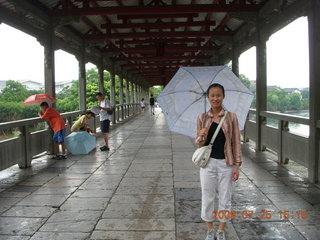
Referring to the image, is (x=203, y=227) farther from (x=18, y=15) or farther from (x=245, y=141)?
(x=245, y=141)

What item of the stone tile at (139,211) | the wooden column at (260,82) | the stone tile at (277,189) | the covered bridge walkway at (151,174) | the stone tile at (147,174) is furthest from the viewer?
the wooden column at (260,82)

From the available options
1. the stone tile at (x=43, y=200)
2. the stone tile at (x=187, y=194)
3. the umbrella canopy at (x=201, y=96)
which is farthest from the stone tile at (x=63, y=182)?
the umbrella canopy at (x=201, y=96)

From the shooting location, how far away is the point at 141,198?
4398 mm

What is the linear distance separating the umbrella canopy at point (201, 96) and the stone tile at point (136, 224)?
0.95 m

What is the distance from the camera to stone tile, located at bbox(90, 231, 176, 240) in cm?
315

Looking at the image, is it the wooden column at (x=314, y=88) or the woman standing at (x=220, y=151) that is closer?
the woman standing at (x=220, y=151)

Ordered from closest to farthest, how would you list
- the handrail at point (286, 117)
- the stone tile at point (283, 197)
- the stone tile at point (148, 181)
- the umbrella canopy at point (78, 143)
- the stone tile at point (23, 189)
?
the stone tile at point (283, 197) → the stone tile at point (23, 189) → the stone tile at point (148, 181) → the handrail at point (286, 117) → the umbrella canopy at point (78, 143)

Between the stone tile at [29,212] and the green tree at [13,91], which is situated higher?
the green tree at [13,91]

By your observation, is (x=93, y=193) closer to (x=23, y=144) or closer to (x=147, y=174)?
(x=147, y=174)

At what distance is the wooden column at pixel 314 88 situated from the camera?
5.01 meters

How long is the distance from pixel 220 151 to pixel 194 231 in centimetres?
95

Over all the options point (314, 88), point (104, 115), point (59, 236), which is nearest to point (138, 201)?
point (59, 236)

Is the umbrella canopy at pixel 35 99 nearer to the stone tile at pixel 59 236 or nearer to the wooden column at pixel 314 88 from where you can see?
the stone tile at pixel 59 236

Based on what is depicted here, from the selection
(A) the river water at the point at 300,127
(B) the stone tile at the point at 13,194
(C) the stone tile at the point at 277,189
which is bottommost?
(C) the stone tile at the point at 277,189
